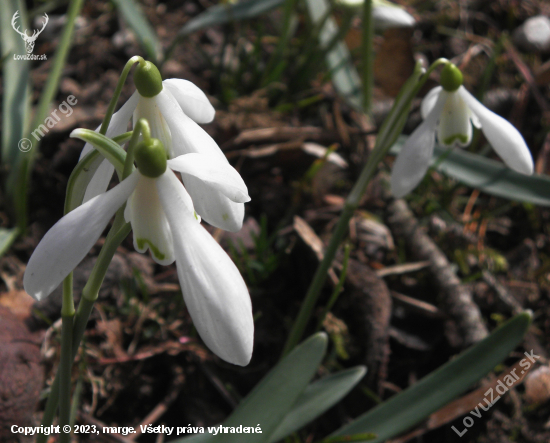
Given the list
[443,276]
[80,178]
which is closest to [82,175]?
[80,178]

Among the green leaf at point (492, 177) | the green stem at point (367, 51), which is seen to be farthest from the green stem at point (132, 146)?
the green stem at point (367, 51)

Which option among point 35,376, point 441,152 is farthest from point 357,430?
point 441,152

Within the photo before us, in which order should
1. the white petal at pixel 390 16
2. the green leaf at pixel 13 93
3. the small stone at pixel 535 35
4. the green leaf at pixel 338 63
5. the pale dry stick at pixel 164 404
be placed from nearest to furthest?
the pale dry stick at pixel 164 404 → the green leaf at pixel 13 93 → the white petal at pixel 390 16 → the green leaf at pixel 338 63 → the small stone at pixel 535 35

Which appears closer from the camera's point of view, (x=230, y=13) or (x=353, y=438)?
(x=353, y=438)

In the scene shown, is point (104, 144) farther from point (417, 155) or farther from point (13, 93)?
point (13, 93)

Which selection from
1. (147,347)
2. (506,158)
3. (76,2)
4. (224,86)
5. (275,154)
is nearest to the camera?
(506,158)

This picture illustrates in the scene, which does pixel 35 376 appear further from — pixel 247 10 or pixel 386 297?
pixel 247 10

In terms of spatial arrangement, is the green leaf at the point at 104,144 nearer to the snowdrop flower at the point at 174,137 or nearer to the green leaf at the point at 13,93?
the snowdrop flower at the point at 174,137
